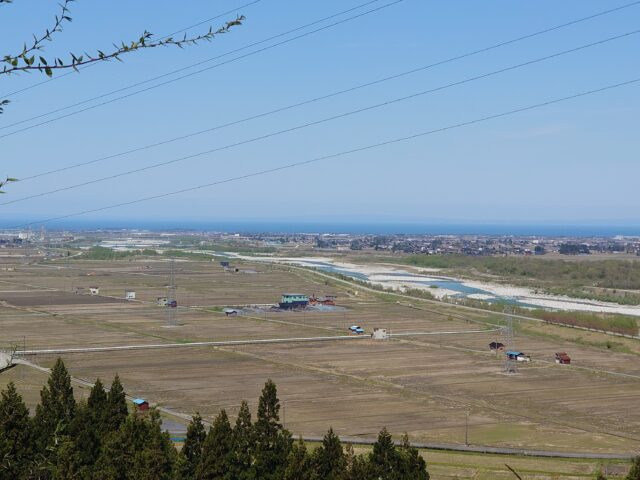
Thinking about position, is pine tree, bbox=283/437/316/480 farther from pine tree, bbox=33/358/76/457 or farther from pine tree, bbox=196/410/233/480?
pine tree, bbox=33/358/76/457

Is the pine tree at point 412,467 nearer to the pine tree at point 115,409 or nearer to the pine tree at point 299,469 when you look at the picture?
the pine tree at point 299,469

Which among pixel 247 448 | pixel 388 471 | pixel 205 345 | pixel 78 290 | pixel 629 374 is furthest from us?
pixel 78 290

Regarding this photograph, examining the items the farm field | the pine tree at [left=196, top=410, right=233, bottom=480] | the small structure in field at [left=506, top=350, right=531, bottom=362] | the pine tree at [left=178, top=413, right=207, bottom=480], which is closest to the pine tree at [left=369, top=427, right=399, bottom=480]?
the pine tree at [left=196, top=410, right=233, bottom=480]

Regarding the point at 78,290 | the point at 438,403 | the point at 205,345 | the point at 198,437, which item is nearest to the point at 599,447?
the point at 438,403

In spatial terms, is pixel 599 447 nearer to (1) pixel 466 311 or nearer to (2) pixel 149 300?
(1) pixel 466 311

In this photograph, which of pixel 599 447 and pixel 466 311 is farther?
pixel 466 311

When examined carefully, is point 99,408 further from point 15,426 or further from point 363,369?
point 363,369

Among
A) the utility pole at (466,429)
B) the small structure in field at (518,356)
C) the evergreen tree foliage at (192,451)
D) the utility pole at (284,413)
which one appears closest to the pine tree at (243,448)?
the evergreen tree foliage at (192,451)
